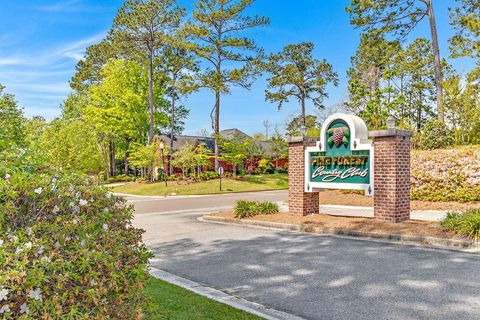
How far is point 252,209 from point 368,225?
4.20m

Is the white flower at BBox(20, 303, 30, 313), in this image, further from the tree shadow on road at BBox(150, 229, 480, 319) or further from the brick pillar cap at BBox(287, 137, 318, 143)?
the brick pillar cap at BBox(287, 137, 318, 143)

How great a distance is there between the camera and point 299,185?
Result: 13.4 meters

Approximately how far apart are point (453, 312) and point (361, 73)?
155 feet

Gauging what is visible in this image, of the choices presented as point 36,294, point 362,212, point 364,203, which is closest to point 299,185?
point 362,212

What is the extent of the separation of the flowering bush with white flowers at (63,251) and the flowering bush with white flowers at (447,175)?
15.5 m

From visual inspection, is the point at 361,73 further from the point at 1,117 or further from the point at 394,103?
the point at 1,117

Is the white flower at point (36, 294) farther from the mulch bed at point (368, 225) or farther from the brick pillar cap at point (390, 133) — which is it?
the brick pillar cap at point (390, 133)

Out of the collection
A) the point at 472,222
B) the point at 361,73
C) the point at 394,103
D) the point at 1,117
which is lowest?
the point at 472,222

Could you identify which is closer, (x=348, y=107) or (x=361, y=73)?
(x=348, y=107)

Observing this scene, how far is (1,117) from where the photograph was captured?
23.8m

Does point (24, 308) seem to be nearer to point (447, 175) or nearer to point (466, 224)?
point (466, 224)

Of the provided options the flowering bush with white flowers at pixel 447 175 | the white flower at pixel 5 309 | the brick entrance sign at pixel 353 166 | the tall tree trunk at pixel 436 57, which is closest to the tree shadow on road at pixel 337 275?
the brick entrance sign at pixel 353 166

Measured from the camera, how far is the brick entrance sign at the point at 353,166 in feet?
36.5

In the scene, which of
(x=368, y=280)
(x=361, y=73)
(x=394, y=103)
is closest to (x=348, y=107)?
(x=361, y=73)
